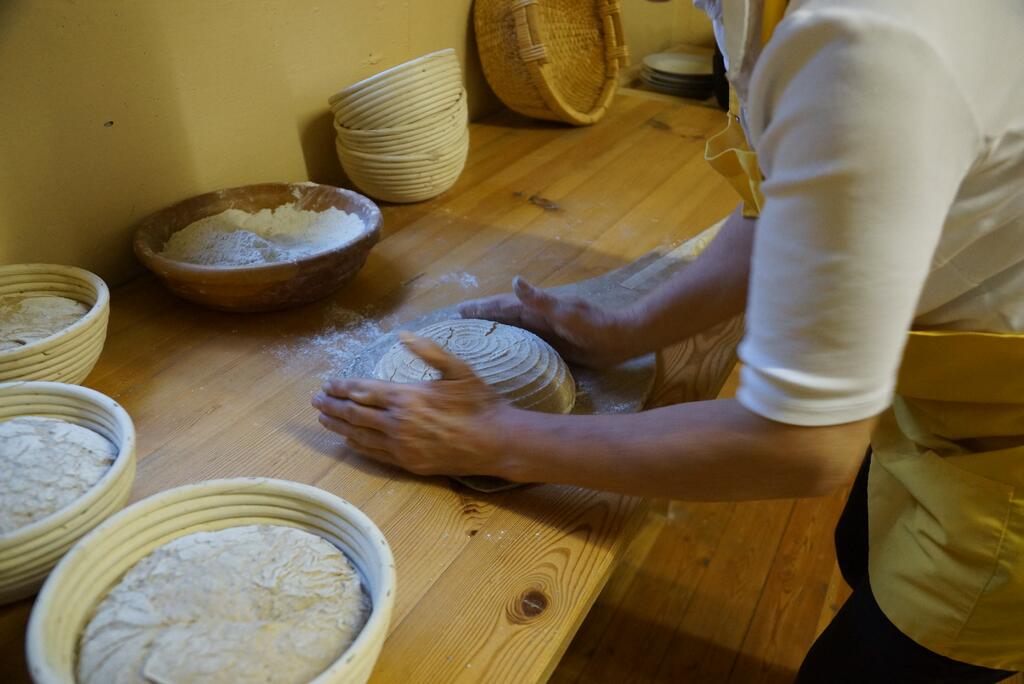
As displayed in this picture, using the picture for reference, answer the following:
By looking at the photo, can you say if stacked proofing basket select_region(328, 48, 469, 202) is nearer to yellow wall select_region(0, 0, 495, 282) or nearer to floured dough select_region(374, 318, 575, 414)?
yellow wall select_region(0, 0, 495, 282)

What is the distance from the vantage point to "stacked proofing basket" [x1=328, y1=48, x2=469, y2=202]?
58.9 inches

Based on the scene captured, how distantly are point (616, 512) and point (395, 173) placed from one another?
97 cm

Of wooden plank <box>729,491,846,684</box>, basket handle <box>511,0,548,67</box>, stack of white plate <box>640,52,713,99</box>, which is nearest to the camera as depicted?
wooden plank <box>729,491,846,684</box>

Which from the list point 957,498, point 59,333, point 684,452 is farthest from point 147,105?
point 957,498

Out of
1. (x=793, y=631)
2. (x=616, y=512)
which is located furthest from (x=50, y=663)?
(x=793, y=631)

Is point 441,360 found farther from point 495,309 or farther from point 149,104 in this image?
point 149,104

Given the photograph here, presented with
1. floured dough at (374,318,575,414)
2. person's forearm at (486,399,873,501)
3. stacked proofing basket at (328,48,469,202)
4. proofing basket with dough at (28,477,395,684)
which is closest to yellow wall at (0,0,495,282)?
stacked proofing basket at (328,48,469,202)

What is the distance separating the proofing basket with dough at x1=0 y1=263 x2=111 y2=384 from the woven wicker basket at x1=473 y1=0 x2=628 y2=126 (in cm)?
126

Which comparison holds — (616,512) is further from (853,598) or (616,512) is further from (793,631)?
(793,631)

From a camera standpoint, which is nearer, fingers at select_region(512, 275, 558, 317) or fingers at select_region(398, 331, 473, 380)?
fingers at select_region(398, 331, 473, 380)

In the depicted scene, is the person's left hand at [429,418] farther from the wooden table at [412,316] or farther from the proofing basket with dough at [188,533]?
the proofing basket with dough at [188,533]

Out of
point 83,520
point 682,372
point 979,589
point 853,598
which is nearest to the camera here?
point 83,520

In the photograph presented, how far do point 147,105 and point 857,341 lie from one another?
120cm

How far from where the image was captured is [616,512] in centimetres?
85
